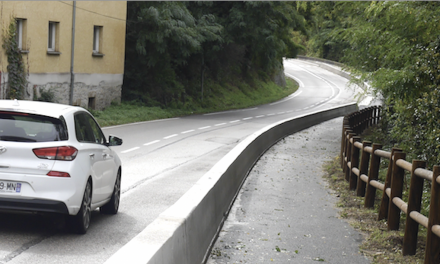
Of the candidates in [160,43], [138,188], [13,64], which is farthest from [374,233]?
[160,43]

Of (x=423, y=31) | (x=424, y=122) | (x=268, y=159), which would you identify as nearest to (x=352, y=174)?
(x=424, y=122)

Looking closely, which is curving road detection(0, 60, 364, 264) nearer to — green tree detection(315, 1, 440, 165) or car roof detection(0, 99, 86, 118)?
car roof detection(0, 99, 86, 118)

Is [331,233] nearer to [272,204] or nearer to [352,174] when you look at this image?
[272,204]

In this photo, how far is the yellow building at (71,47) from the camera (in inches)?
960

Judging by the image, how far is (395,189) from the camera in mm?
7840

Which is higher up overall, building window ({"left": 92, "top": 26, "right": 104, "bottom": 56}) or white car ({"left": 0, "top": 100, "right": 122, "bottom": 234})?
building window ({"left": 92, "top": 26, "right": 104, "bottom": 56})

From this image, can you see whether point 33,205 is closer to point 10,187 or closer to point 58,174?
point 10,187

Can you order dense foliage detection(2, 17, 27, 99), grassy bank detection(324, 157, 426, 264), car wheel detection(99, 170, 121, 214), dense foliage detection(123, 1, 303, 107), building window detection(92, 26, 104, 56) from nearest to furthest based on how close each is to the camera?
grassy bank detection(324, 157, 426, 264)
car wheel detection(99, 170, 121, 214)
dense foliage detection(2, 17, 27, 99)
building window detection(92, 26, 104, 56)
dense foliage detection(123, 1, 303, 107)

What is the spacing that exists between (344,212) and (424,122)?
3201mm

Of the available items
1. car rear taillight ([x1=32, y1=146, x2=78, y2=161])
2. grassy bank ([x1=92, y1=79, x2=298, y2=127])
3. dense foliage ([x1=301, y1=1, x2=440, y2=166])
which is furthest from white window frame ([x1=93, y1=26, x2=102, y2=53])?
car rear taillight ([x1=32, y1=146, x2=78, y2=161])

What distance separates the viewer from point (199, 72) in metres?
45.4

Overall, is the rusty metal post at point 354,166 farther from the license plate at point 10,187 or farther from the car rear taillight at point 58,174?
the license plate at point 10,187

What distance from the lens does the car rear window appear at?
262 inches

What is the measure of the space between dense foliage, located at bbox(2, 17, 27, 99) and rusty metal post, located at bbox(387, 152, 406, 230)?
18.0m
